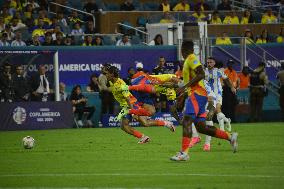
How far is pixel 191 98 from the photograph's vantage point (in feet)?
60.6

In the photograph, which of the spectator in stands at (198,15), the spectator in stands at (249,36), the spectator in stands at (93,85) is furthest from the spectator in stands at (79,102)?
the spectator in stands at (249,36)

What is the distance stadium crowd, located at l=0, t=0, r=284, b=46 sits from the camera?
116 ft

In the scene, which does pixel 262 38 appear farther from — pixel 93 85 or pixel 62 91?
pixel 62 91

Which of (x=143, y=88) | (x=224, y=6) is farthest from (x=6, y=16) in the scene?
(x=224, y=6)

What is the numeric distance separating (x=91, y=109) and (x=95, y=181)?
19.9 m

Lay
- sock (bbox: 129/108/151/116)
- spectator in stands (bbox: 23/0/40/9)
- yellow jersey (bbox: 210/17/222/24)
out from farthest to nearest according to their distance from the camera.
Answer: yellow jersey (bbox: 210/17/222/24)
spectator in stands (bbox: 23/0/40/9)
sock (bbox: 129/108/151/116)

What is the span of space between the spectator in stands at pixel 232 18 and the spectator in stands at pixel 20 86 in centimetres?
1090

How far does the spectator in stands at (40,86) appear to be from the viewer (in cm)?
3428

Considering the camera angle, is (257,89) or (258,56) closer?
(257,89)

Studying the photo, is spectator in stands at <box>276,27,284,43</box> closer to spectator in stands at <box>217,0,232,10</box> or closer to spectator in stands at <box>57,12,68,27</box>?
spectator in stands at <box>217,0,232,10</box>

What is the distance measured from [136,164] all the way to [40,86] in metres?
16.7

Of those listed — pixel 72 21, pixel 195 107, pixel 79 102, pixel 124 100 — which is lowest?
pixel 79 102

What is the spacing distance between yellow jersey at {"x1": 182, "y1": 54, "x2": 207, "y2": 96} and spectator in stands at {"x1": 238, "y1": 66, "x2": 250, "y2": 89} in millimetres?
18850

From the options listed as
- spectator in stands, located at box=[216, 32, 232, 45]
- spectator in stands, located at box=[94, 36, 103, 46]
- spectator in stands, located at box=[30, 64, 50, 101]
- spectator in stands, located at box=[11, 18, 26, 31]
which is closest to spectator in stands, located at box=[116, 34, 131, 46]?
spectator in stands, located at box=[94, 36, 103, 46]
